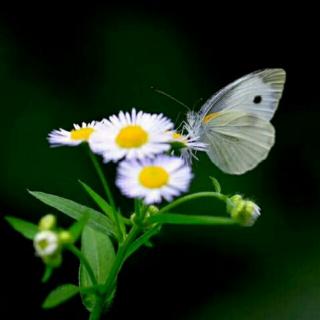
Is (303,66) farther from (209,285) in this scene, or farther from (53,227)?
(53,227)

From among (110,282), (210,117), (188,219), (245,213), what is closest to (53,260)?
(110,282)

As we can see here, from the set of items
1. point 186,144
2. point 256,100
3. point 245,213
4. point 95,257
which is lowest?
point 95,257

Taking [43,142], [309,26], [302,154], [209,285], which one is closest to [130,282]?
[209,285]

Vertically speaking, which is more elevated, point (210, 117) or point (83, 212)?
point (210, 117)

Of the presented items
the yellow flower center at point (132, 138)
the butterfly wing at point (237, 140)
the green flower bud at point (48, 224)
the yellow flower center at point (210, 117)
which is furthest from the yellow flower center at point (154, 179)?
the yellow flower center at point (210, 117)

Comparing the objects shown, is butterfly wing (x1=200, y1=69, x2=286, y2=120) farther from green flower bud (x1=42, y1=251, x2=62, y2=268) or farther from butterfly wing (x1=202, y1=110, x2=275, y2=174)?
green flower bud (x1=42, y1=251, x2=62, y2=268)

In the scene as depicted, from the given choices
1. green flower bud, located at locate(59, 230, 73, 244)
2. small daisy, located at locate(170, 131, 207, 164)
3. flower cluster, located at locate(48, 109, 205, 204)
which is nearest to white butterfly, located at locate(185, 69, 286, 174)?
small daisy, located at locate(170, 131, 207, 164)

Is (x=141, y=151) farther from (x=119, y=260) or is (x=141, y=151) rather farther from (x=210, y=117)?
(x=210, y=117)
